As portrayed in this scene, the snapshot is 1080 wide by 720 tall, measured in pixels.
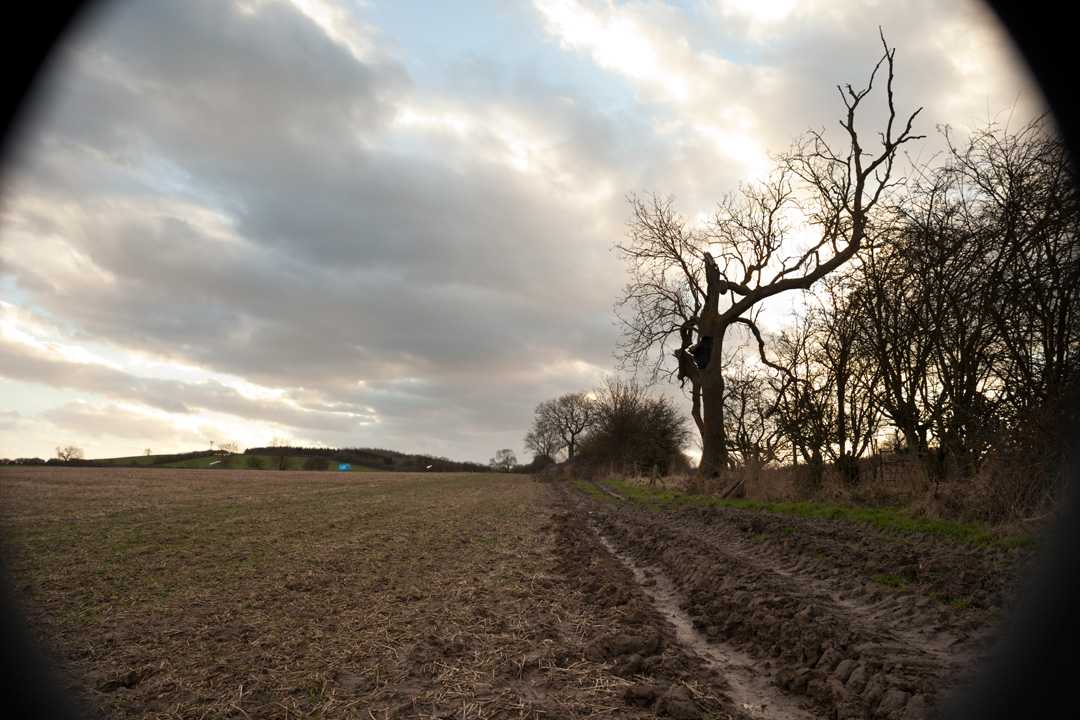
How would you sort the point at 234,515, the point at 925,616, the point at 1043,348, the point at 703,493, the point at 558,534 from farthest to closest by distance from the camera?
the point at 703,493 → the point at 234,515 → the point at 558,534 → the point at 1043,348 → the point at 925,616

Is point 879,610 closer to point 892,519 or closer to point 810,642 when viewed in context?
point 810,642

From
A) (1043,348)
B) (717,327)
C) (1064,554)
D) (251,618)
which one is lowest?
(251,618)

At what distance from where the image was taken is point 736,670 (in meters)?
4.57

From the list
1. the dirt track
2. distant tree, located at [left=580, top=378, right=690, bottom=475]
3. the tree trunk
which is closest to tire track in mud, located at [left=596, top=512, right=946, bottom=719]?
the dirt track

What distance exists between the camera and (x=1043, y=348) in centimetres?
780

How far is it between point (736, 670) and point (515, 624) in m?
2.04

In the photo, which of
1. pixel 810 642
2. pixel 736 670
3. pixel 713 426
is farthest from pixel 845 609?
pixel 713 426

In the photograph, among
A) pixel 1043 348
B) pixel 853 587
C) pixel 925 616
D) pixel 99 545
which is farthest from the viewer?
pixel 99 545

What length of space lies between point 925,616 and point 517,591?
4.11 m

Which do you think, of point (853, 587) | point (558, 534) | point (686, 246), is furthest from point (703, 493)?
point (853, 587)

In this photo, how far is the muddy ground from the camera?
386 cm

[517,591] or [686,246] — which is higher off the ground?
[686,246]

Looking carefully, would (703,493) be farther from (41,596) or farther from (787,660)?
(41,596)

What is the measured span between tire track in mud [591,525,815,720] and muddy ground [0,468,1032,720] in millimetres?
22
